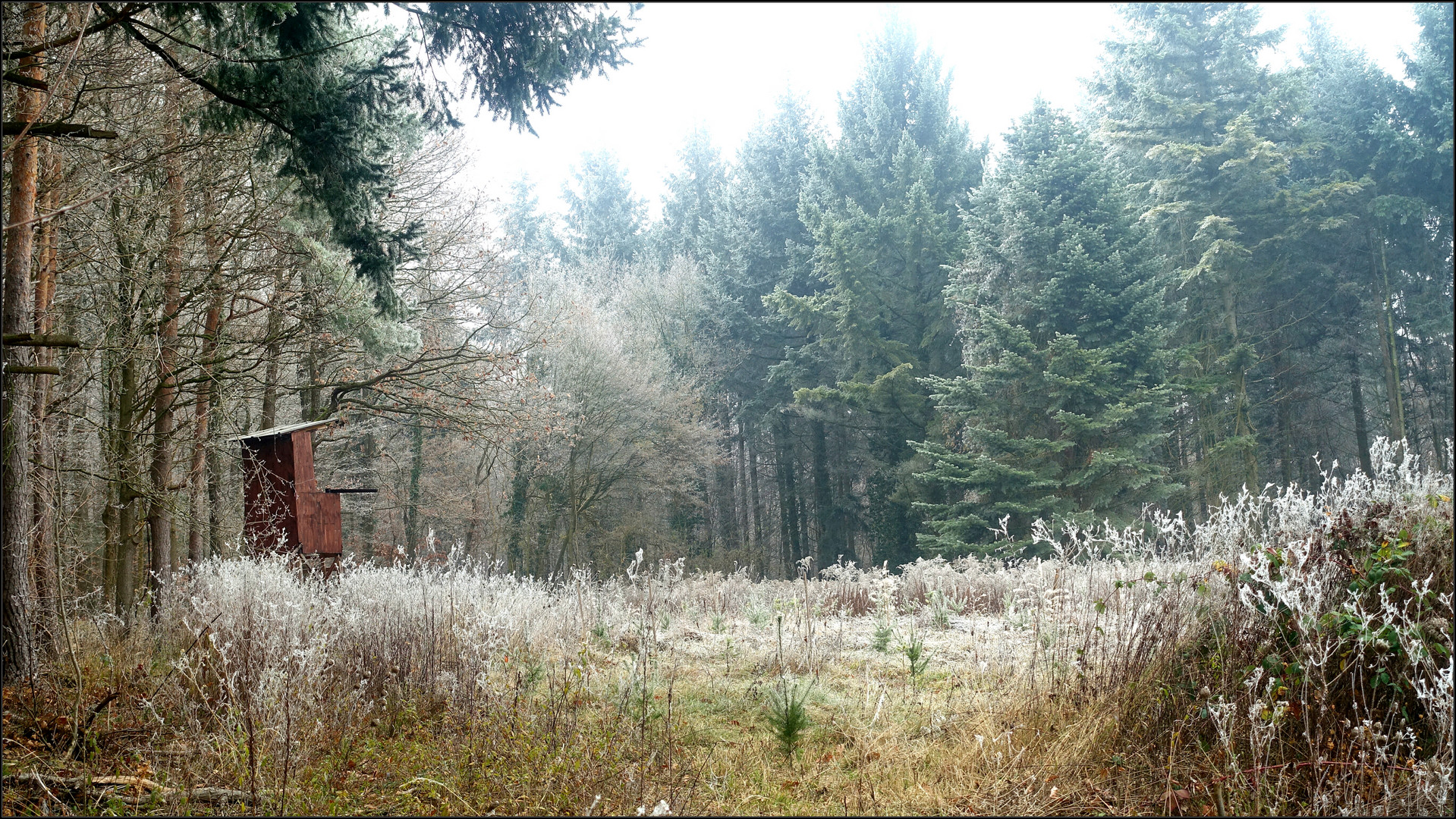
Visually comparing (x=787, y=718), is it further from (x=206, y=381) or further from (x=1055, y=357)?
(x=1055, y=357)

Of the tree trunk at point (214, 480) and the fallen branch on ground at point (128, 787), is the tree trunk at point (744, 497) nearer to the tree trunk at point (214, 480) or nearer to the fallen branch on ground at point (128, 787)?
the tree trunk at point (214, 480)

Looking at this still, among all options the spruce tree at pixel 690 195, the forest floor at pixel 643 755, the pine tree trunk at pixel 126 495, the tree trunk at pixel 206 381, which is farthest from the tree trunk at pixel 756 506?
the forest floor at pixel 643 755

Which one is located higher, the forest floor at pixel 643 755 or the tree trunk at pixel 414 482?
the tree trunk at pixel 414 482

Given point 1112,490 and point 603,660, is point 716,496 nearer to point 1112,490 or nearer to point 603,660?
point 1112,490

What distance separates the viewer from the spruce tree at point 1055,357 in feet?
48.8

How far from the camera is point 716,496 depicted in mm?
23562

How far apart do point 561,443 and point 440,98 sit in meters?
13.5

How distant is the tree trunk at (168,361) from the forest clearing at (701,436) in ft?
0.23

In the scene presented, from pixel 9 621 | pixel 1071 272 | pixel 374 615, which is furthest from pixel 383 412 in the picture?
pixel 1071 272

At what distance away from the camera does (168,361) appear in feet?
23.9

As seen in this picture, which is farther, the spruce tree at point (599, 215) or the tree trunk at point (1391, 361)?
the spruce tree at point (599, 215)

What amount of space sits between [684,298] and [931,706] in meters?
18.7

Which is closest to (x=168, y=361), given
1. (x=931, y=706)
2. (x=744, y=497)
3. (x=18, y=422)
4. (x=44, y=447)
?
(x=44, y=447)

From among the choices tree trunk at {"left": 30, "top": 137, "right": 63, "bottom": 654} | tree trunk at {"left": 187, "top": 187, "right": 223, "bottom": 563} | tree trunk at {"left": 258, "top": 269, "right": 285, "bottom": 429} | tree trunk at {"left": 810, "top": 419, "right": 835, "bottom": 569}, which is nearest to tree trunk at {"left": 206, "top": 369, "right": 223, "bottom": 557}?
tree trunk at {"left": 187, "top": 187, "right": 223, "bottom": 563}
